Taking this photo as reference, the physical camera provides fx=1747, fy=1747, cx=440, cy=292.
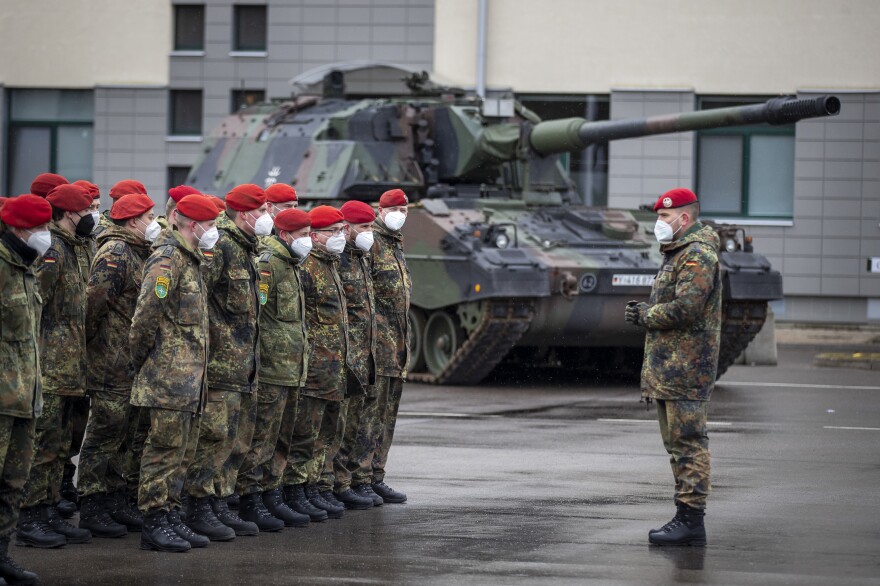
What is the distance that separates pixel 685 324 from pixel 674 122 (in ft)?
32.9

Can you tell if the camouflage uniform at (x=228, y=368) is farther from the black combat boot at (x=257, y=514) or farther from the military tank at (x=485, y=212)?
the military tank at (x=485, y=212)

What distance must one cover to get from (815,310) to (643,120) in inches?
465

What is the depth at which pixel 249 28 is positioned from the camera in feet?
109

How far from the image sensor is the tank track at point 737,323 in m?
19.8

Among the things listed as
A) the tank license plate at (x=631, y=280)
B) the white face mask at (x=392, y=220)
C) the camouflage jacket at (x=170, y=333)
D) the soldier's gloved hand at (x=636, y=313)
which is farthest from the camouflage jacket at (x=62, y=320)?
the tank license plate at (x=631, y=280)

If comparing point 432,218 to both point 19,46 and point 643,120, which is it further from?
point 19,46

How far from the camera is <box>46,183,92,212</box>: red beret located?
32.1 feet

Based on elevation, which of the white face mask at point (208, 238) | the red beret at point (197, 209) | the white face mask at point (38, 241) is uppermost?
the red beret at point (197, 209)

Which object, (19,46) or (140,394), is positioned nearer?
(140,394)

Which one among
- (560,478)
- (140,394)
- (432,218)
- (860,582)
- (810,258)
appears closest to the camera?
(860,582)

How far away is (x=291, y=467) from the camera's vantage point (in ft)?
34.3

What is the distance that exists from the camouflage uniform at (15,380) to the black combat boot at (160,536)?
93cm

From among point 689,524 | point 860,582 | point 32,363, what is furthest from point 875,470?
point 32,363

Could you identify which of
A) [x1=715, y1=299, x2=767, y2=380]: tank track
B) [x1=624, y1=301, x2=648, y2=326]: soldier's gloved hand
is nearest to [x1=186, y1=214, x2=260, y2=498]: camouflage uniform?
[x1=624, y1=301, x2=648, y2=326]: soldier's gloved hand
